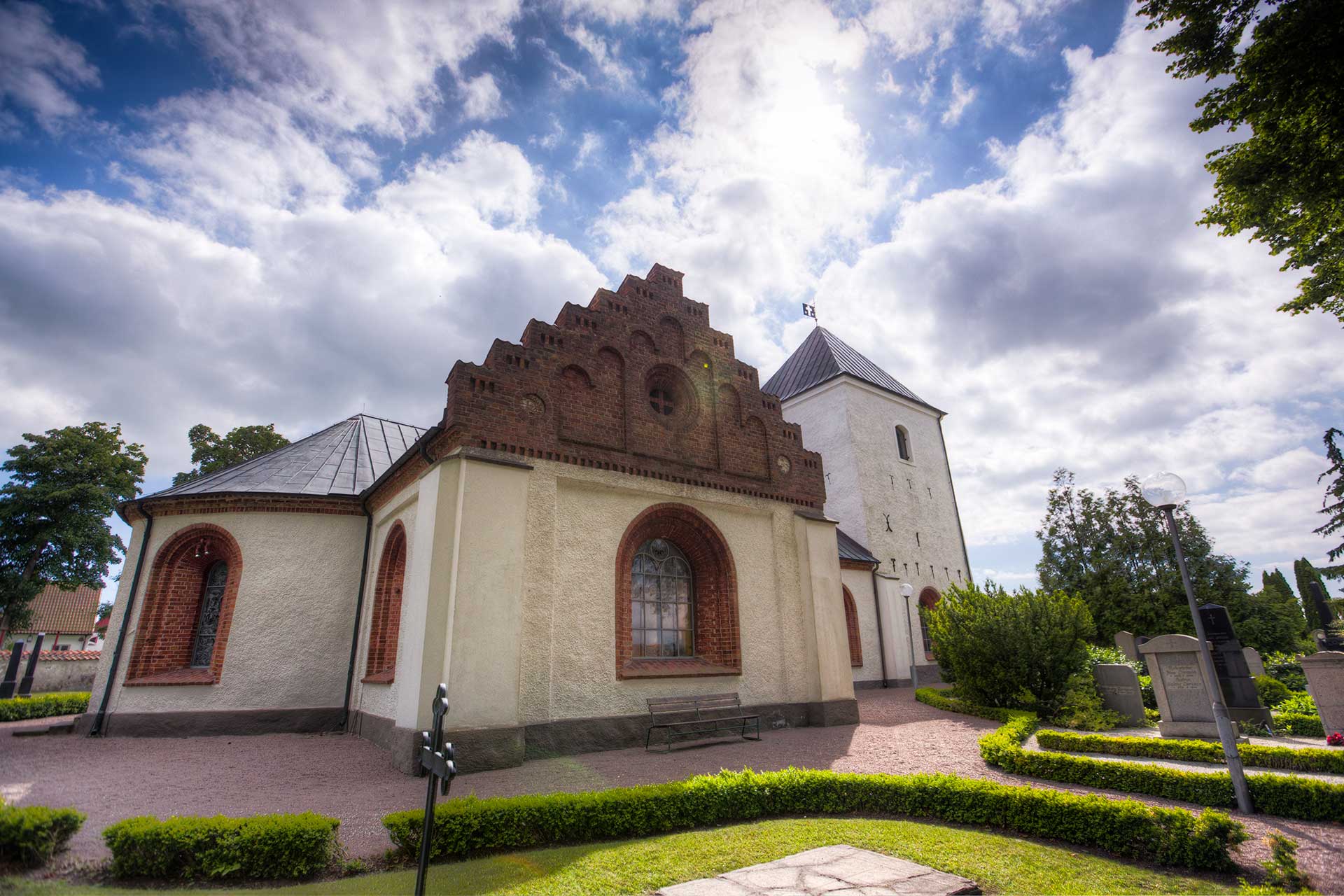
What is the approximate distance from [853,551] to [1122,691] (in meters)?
9.93

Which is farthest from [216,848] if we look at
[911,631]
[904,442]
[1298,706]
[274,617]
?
[904,442]

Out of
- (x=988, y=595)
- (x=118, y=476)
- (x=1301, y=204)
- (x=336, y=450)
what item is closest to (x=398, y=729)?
(x=336, y=450)

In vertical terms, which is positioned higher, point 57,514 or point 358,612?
point 57,514

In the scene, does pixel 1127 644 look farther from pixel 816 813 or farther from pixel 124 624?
pixel 124 624

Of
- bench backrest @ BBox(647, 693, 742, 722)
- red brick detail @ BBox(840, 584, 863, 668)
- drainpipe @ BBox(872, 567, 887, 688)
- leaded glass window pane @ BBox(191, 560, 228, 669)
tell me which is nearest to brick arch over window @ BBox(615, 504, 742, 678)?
bench backrest @ BBox(647, 693, 742, 722)

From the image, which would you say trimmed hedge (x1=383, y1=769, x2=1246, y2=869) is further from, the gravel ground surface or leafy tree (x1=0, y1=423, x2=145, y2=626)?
leafy tree (x1=0, y1=423, x2=145, y2=626)

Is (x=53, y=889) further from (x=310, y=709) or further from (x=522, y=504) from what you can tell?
(x=310, y=709)

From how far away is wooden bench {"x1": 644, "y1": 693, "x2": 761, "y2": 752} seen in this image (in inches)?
412

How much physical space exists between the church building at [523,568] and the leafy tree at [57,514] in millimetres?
14915

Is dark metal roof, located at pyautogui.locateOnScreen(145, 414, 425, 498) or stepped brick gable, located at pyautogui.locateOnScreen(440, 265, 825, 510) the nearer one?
stepped brick gable, located at pyautogui.locateOnScreen(440, 265, 825, 510)

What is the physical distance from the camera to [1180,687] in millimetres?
→ 10945

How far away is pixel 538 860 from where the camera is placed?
521cm

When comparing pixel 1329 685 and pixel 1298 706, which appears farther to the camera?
pixel 1298 706

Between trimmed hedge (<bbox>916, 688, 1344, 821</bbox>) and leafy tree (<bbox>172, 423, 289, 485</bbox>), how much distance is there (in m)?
24.8
